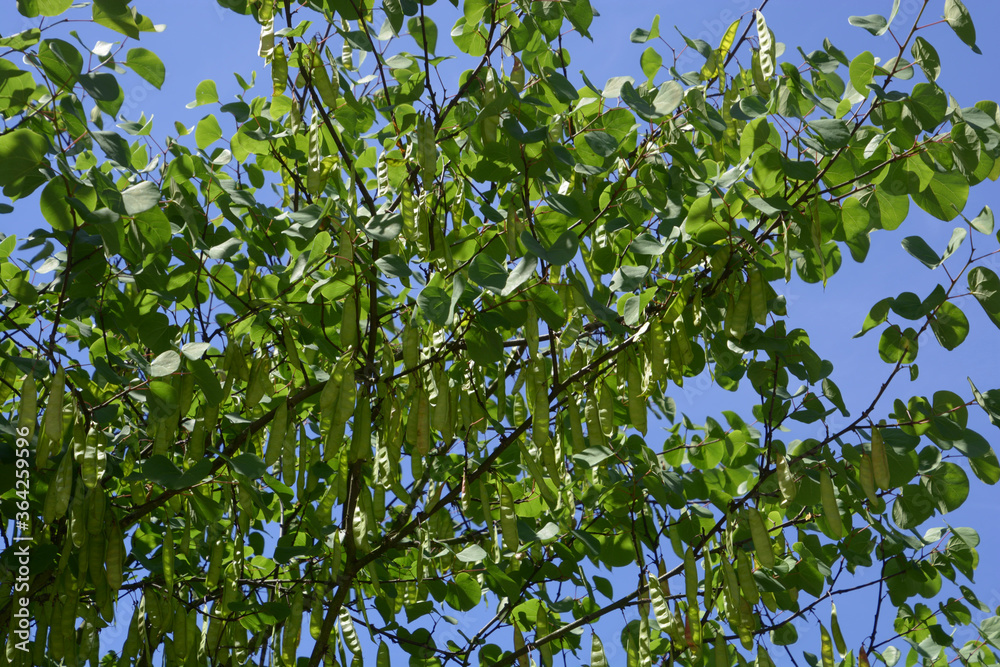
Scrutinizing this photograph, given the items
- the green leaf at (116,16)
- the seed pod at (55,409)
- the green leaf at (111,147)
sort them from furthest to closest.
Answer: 1. the seed pod at (55,409)
2. the green leaf at (111,147)
3. the green leaf at (116,16)

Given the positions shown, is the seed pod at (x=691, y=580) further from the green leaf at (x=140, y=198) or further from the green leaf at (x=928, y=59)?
the green leaf at (x=140, y=198)

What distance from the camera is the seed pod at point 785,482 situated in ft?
8.33

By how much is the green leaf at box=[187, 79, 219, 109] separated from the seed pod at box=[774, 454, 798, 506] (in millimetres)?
2431

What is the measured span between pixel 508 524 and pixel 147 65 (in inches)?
72.0

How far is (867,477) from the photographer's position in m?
2.48

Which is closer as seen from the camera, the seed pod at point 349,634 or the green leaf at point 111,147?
the green leaf at point 111,147

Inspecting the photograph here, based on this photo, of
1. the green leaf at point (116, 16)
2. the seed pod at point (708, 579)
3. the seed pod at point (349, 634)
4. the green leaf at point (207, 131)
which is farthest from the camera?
the green leaf at point (207, 131)

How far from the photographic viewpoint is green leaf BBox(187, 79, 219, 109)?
3.01 m

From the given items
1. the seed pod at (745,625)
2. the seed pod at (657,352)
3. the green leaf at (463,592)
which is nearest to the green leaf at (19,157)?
the seed pod at (657,352)

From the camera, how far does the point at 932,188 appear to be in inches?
94.2

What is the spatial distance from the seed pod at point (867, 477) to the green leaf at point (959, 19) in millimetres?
1257

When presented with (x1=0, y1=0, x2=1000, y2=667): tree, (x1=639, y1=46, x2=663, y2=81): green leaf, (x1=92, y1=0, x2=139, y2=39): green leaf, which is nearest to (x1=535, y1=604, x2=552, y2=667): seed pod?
(x1=0, y1=0, x2=1000, y2=667): tree

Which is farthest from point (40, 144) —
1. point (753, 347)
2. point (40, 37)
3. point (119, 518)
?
point (753, 347)

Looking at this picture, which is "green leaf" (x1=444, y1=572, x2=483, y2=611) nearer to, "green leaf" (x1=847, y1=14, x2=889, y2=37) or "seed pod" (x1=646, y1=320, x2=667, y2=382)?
"seed pod" (x1=646, y1=320, x2=667, y2=382)
